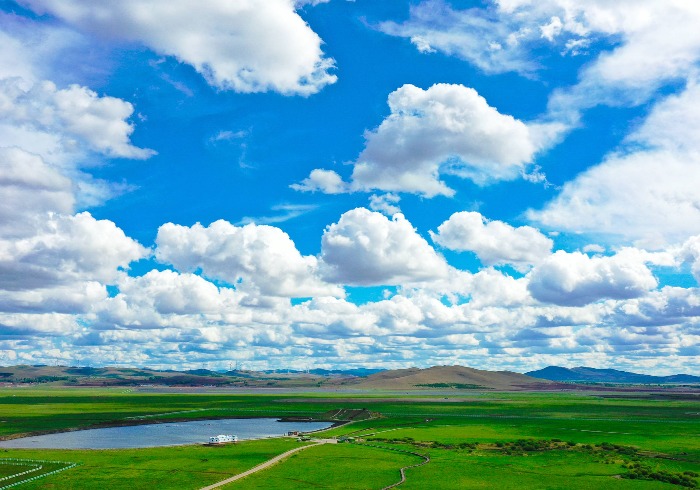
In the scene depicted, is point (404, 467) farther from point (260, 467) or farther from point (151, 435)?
point (151, 435)

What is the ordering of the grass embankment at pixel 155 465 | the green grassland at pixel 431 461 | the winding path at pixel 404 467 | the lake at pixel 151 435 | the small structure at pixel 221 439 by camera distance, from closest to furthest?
1. the grass embankment at pixel 155 465
2. the winding path at pixel 404 467
3. the green grassland at pixel 431 461
4. the small structure at pixel 221 439
5. the lake at pixel 151 435

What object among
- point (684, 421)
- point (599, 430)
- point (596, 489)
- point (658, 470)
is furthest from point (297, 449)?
point (684, 421)

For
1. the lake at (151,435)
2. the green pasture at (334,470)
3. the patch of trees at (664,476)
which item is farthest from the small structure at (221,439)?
the patch of trees at (664,476)

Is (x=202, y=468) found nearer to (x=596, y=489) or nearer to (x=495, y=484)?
(x=495, y=484)

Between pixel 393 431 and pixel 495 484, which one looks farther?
pixel 393 431

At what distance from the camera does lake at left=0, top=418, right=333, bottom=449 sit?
14062 cm

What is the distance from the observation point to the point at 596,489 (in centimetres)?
8862

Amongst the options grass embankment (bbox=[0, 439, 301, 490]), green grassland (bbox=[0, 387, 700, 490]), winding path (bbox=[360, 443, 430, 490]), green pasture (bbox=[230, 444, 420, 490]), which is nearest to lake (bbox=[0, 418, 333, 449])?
green grassland (bbox=[0, 387, 700, 490])

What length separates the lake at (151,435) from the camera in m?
141

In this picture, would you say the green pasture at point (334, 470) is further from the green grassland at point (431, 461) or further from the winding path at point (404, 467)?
the winding path at point (404, 467)

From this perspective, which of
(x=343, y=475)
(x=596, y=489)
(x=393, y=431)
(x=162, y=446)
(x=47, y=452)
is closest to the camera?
(x=596, y=489)

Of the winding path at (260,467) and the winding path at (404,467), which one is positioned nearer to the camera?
the winding path at (260,467)

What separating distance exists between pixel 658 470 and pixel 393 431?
75.4 metres

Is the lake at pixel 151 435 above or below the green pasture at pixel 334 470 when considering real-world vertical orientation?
below
